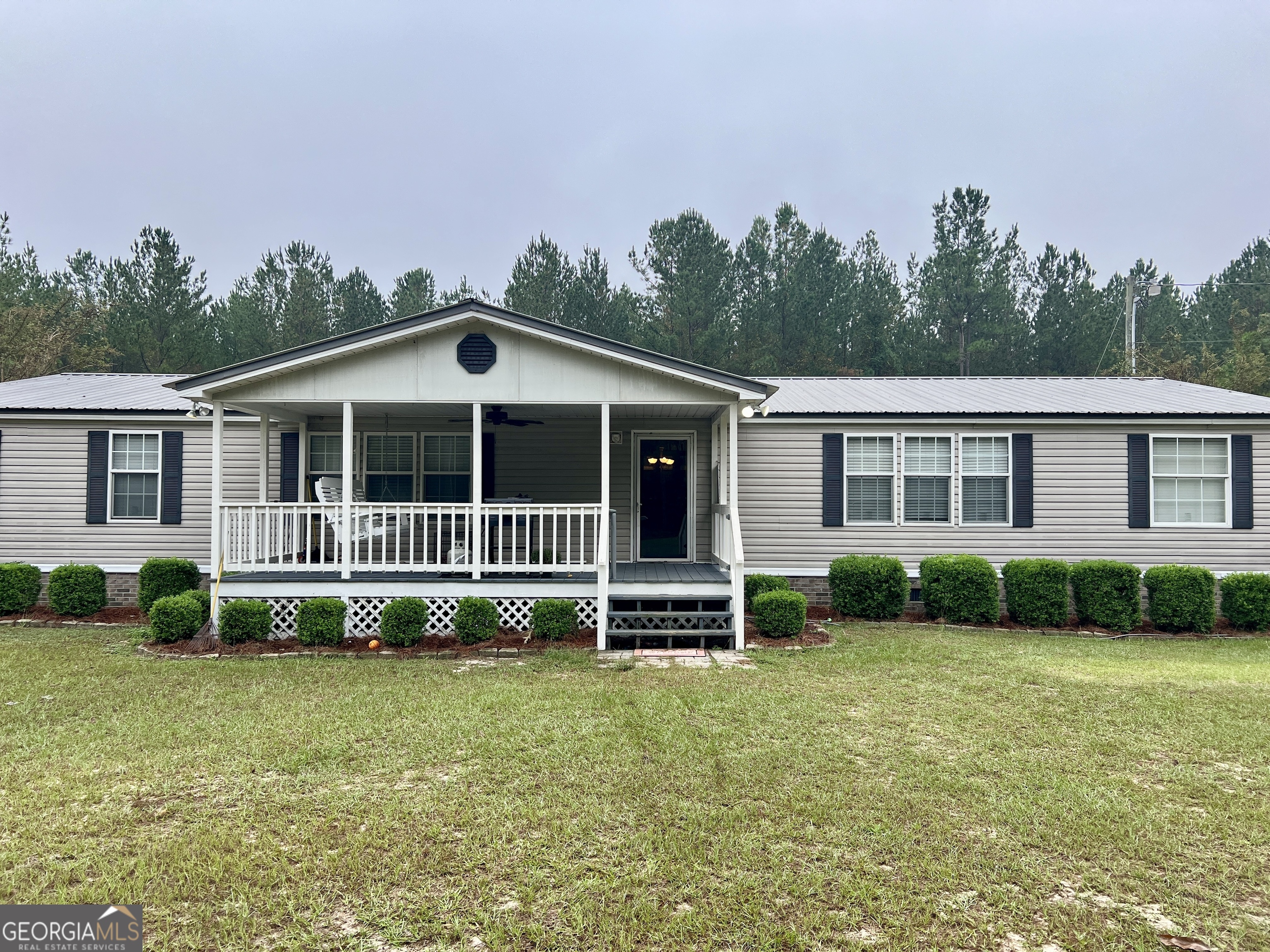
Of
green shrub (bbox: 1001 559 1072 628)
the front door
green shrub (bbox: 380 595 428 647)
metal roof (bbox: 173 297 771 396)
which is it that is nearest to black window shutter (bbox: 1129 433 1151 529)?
green shrub (bbox: 1001 559 1072 628)

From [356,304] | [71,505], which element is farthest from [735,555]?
[356,304]

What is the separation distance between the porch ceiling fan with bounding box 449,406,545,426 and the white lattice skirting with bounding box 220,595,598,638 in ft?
9.07

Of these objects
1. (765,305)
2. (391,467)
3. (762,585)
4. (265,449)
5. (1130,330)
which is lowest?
(762,585)

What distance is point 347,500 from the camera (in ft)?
28.2

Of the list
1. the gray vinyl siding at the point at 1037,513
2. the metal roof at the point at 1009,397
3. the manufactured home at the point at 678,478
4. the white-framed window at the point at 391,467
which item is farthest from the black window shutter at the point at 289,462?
the metal roof at the point at 1009,397

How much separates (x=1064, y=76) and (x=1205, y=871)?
43.1 m

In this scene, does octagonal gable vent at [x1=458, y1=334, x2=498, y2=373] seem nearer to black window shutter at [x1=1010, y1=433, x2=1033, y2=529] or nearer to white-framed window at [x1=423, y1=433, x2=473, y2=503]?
white-framed window at [x1=423, y1=433, x2=473, y2=503]

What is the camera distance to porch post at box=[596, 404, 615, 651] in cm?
833

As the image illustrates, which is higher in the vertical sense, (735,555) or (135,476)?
(135,476)

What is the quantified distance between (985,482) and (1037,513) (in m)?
0.84

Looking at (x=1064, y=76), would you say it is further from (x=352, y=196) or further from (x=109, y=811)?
(x=109, y=811)

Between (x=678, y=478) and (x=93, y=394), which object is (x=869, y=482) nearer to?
(x=678, y=478)

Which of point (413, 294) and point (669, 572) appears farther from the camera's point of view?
point (413, 294)

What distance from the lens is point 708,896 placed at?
3115 mm
